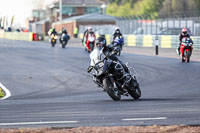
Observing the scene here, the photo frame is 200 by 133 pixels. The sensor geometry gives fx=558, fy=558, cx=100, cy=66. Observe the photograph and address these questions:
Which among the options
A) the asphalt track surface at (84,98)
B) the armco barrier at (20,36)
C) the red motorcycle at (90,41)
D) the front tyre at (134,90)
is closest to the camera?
the asphalt track surface at (84,98)

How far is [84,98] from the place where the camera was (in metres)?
13.4

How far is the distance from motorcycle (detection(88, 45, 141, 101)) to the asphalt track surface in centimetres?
28

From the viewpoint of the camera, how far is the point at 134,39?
160ft

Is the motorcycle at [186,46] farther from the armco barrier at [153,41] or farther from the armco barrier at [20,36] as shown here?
the armco barrier at [20,36]

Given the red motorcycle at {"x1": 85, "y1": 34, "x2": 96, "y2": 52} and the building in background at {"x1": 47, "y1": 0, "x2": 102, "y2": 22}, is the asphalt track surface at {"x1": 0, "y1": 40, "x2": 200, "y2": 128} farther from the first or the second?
the building in background at {"x1": 47, "y1": 0, "x2": 102, "y2": 22}

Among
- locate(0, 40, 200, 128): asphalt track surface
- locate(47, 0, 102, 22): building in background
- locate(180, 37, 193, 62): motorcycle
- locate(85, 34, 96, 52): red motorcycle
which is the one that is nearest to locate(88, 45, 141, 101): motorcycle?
locate(0, 40, 200, 128): asphalt track surface

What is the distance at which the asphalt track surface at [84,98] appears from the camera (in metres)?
8.65

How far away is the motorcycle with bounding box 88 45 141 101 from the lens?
11688mm

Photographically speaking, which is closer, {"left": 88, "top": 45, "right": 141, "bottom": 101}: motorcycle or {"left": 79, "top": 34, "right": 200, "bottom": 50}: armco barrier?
{"left": 88, "top": 45, "right": 141, "bottom": 101}: motorcycle

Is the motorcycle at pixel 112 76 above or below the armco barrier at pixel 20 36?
below

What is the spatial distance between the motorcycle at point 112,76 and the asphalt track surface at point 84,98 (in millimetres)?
277

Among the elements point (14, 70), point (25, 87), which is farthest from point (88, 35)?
point (25, 87)

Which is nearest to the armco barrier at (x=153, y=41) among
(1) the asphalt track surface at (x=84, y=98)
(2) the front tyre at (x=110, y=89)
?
(1) the asphalt track surface at (x=84, y=98)

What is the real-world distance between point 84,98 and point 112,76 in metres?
1.76
